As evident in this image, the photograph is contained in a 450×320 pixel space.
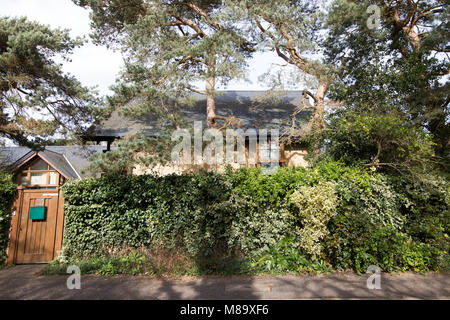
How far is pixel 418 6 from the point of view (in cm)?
1050

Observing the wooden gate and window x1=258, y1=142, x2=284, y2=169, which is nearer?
the wooden gate

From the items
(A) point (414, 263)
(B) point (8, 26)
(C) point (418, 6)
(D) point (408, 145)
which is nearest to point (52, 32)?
(B) point (8, 26)

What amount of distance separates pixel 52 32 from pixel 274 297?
9.91m

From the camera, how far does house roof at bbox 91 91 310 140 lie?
423 inches

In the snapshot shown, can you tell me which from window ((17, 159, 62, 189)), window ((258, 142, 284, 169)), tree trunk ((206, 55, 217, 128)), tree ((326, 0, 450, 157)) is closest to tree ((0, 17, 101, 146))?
window ((17, 159, 62, 189))

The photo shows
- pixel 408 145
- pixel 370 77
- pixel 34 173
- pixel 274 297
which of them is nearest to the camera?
pixel 274 297

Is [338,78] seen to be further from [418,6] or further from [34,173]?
[34,173]

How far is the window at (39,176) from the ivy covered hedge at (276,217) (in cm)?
158

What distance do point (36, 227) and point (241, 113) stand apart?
391 inches

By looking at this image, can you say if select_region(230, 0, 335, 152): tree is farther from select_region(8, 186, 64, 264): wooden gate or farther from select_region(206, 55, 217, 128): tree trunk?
select_region(8, 186, 64, 264): wooden gate

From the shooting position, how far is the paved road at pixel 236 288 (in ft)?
17.1

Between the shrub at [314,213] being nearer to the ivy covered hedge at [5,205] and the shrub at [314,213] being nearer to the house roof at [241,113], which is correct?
the house roof at [241,113]

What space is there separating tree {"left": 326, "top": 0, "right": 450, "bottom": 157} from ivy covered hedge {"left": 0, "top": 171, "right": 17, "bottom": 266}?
39.2 ft

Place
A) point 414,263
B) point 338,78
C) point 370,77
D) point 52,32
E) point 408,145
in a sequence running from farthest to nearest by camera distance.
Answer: point 338,78
point 370,77
point 52,32
point 408,145
point 414,263
